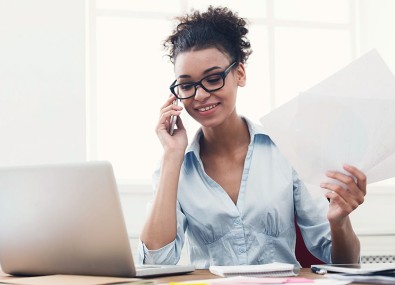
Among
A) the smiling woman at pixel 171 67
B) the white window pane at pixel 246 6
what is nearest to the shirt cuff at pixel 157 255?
the smiling woman at pixel 171 67

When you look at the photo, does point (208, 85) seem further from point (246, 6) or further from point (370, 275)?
point (246, 6)

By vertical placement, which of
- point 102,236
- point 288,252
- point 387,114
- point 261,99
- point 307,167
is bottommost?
point 288,252

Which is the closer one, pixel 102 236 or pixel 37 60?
pixel 102 236

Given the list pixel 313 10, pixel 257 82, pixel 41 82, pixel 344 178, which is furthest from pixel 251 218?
pixel 313 10

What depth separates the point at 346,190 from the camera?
4.73ft

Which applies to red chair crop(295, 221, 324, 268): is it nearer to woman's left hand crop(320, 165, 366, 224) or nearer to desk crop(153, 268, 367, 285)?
woman's left hand crop(320, 165, 366, 224)

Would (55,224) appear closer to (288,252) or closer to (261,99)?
(288,252)

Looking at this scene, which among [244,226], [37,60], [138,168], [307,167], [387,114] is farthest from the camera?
[138,168]

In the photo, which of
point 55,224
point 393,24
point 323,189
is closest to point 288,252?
point 323,189

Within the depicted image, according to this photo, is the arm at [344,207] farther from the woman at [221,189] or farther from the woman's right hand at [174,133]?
the woman's right hand at [174,133]

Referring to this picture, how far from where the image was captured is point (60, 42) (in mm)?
2988

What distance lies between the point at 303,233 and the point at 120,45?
174 centimetres

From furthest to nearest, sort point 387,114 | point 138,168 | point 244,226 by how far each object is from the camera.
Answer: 1. point 138,168
2. point 244,226
3. point 387,114

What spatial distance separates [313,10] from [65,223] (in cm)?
265
